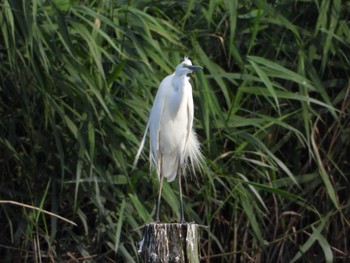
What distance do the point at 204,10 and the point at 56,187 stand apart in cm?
73

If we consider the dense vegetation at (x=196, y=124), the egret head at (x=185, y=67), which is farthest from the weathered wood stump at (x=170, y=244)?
the dense vegetation at (x=196, y=124)

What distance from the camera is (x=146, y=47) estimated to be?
8.96 feet

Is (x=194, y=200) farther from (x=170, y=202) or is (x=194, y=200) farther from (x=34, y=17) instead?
(x=34, y=17)

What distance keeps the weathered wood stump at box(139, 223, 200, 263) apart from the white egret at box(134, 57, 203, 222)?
24.4 inches

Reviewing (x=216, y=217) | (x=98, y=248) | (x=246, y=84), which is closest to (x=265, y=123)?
(x=246, y=84)

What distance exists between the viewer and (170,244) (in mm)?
1767

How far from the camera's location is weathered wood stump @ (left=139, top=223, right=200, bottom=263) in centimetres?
175

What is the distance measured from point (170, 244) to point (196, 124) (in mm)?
1137

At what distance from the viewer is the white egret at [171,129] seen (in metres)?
2.42

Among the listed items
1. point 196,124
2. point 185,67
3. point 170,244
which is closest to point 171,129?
point 185,67

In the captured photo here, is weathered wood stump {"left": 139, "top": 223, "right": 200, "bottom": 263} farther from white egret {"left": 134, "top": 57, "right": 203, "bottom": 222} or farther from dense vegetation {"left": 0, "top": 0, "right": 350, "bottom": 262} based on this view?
dense vegetation {"left": 0, "top": 0, "right": 350, "bottom": 262}

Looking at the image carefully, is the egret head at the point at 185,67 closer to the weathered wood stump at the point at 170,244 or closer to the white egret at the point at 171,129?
the white egret at the point at 171,129

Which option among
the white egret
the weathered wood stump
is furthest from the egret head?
the weathered wood stump

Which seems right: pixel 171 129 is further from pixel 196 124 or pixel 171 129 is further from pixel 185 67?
pixel 196 124
